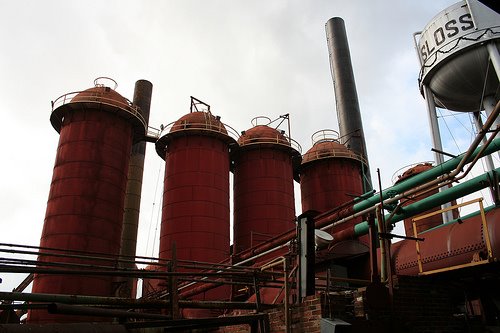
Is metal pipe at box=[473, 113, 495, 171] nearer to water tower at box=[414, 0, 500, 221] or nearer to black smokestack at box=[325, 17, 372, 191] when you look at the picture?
water tower at box=[414, 0, 500, 221]

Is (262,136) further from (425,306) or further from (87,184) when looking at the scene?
(425,306)

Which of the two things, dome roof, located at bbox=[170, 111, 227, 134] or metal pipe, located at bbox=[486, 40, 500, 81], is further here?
dome roof, located at bbox=[170, 111, 227, 134]

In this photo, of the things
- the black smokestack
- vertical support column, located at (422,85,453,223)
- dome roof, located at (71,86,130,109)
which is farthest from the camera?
the black smokestack

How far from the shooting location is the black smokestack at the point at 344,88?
34.3 metres

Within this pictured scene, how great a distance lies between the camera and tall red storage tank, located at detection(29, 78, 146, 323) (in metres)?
18.4

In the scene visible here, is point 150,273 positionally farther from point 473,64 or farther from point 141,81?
point 141,81

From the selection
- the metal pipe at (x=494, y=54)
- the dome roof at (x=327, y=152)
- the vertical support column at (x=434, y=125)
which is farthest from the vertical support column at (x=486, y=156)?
the dome roof at (x=327, y=152)

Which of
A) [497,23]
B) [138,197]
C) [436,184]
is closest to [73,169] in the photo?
[138,197]

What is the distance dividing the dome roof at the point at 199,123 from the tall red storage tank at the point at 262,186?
90.6 inches

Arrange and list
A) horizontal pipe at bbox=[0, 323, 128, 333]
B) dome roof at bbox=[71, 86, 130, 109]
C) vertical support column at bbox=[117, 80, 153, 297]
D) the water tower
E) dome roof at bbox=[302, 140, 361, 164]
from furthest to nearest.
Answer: vertical support column at bbox=[117, 80, 153, 297] → dome roof at bbox=[302, 140, 361, 164] → dome roof at bbox=[71, 86, 130, 109] → the water tower → horizontal pipe at bbox=[0, 323, 128, 333]

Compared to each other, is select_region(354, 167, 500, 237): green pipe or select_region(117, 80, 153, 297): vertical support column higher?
select_region(117, 80, 153, 297): vertical support column

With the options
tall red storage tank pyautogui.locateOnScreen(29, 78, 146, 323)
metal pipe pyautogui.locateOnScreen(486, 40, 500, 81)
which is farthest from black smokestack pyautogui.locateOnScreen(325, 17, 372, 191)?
tall red storage tank pyautogui.locateOnScreen(29, 78, 146, 323)

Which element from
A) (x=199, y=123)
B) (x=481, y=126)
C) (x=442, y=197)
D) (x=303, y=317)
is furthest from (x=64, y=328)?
(x=481, y=126)

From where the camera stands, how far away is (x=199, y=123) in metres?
23.8
